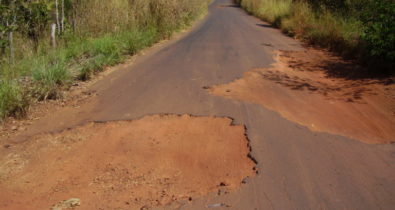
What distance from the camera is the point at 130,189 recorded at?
10.7 feet

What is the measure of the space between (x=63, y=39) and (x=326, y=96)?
20.5 feet

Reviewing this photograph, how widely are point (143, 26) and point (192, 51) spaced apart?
274 centimetres

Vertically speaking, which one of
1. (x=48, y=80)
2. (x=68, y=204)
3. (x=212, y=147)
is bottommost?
(x=68, y=204)

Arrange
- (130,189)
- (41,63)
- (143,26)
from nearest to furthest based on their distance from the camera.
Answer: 1. (130,189)
2. (41,63)
3. (143,26)

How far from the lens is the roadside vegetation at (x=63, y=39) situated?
5699 millimetres

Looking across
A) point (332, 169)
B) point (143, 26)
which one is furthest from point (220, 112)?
point (143, 26)

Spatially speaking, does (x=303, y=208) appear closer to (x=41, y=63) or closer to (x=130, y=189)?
(x=130, y=189)

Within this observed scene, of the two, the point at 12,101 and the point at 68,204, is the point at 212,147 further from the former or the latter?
the point at 12,101

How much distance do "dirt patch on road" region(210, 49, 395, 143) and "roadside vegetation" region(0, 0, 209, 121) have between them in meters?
2.75

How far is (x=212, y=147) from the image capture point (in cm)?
396

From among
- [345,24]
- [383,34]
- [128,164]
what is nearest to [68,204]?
[128,164]

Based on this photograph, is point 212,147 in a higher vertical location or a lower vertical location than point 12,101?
lower

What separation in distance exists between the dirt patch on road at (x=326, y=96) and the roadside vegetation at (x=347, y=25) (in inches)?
21.9

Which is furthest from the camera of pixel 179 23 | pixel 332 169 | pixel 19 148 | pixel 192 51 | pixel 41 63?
pixel 179 23
